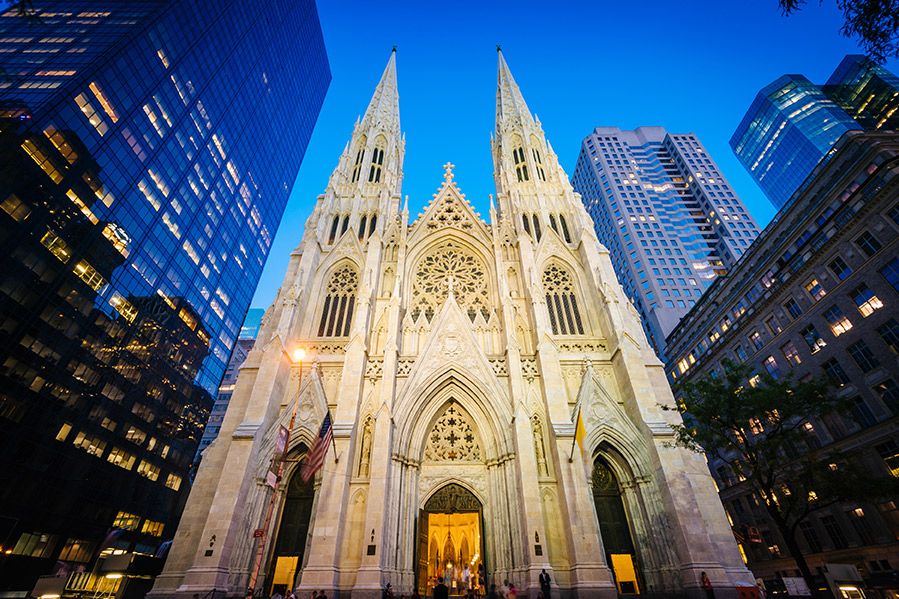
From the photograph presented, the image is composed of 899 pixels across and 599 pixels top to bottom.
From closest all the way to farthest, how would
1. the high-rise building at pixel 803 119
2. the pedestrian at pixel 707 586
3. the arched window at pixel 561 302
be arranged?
the pedestrian at pixel 707 586 < the arched window at pixel 561 302 < the high-rise building at pixel 803 119

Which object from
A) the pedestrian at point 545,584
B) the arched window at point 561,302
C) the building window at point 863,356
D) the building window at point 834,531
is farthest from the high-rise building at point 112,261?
the building window at point 863,356

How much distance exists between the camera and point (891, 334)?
68.4 feet

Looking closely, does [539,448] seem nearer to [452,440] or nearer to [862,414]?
[452,440]

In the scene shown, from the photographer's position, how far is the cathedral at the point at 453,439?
46.8ft

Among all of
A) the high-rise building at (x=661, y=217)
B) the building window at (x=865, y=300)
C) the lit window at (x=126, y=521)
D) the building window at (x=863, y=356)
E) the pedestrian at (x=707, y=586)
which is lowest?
the pedestrian at (x=707, y=586)

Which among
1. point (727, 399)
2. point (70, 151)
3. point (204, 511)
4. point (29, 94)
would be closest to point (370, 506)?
point (204, 511)

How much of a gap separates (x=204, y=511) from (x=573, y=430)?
1507 cm

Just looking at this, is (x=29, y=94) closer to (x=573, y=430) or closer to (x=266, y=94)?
(x=266, y=94)

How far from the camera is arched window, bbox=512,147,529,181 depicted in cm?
2980

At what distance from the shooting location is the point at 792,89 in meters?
70.7

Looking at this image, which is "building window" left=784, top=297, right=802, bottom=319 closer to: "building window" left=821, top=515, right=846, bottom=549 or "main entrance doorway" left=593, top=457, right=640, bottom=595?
"building window" left=821, top=515, right=846, bottom=549

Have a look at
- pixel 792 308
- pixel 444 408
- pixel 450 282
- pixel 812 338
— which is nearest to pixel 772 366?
pixel 812 338

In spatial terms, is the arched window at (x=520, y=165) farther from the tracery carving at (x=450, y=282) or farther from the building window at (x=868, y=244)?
the building window at (x=868, y=244)

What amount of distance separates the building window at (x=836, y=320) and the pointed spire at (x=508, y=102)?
24932 millimetres
